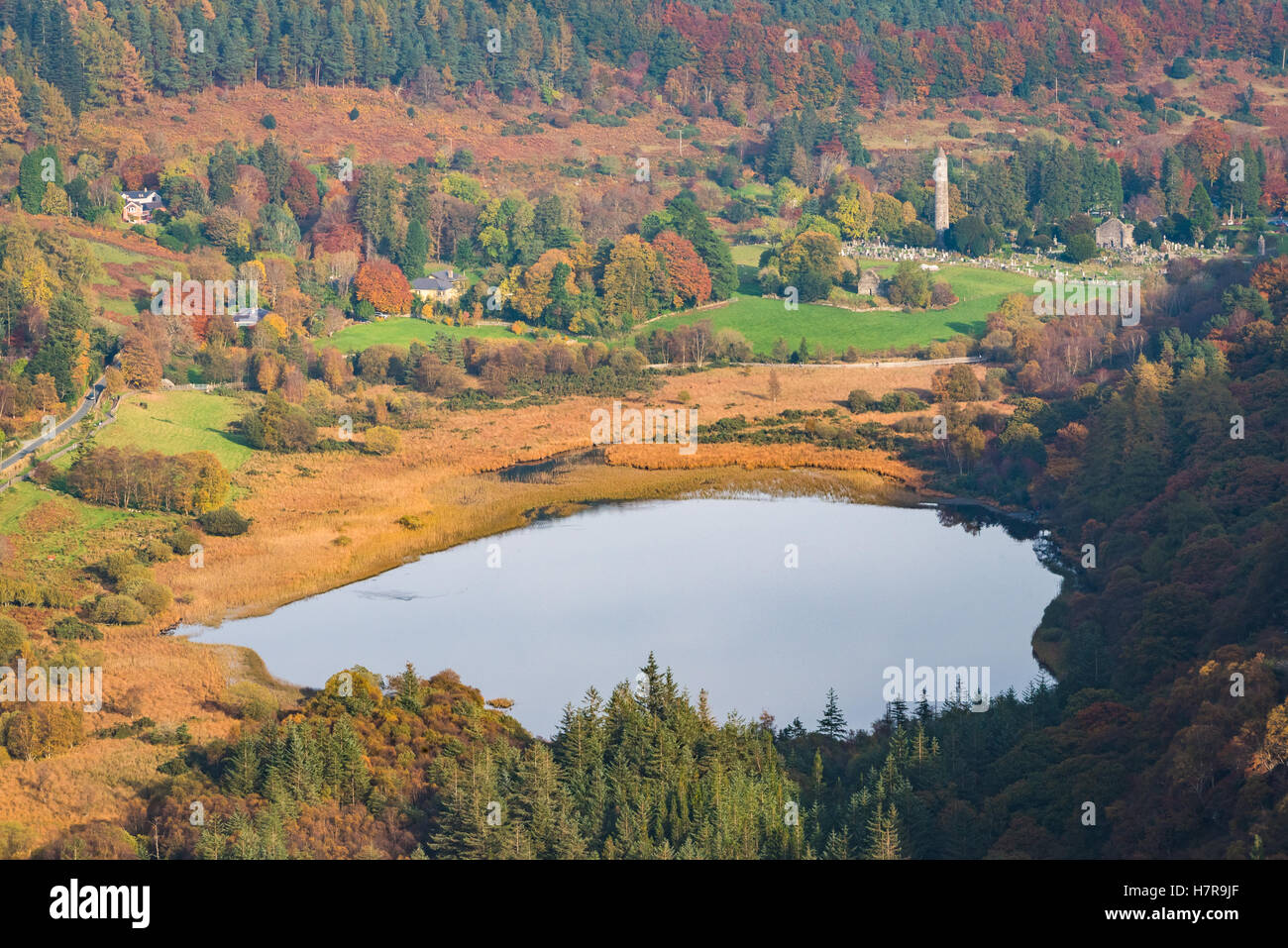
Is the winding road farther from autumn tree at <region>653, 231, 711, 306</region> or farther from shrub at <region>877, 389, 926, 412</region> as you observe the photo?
shrub at <region>877, 389, 926, 412</region>

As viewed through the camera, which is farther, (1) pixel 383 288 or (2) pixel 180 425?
(1) pixel 383 288

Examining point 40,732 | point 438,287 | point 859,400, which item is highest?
point 438,287

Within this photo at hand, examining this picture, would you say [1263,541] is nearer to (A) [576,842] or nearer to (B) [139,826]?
(A) [576,842]

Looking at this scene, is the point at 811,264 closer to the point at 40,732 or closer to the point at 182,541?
the point at 182,541

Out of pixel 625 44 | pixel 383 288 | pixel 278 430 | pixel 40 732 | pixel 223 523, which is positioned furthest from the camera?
pixel 625 44

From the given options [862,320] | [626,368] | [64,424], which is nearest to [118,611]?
[64,424]

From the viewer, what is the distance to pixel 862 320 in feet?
286

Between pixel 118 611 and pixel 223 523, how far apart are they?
26.1 ft

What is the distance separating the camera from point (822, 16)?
520 ft

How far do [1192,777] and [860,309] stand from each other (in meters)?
58.0

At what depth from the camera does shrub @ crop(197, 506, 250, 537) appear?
5706cm

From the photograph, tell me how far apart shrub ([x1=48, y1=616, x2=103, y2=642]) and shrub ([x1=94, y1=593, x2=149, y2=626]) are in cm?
101

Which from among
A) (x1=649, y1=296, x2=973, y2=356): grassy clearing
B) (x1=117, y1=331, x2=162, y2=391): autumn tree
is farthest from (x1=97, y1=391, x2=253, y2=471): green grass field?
(x1=649, y1=296, x2=973, y2=356): grassy clearing

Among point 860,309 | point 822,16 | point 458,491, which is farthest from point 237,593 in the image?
point 822,16
